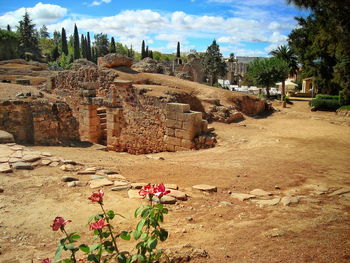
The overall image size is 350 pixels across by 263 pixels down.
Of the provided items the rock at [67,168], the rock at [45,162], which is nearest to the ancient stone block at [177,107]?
the rock at [67,168]

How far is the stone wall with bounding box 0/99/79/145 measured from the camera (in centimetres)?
921

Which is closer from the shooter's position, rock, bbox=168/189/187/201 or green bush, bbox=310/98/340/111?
rock, bbox=168/189/187/201

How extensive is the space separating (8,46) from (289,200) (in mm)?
51225

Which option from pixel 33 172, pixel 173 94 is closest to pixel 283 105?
pixel 173 94

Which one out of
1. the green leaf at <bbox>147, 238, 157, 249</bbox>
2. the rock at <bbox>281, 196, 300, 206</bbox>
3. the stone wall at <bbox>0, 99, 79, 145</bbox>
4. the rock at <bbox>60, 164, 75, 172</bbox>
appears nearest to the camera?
the green leaf at <bbox>147, 238, 157, 249</bbox>

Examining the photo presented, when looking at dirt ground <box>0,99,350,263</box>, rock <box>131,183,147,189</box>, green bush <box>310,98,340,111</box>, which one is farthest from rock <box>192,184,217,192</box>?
green bush <box>310,98,340,111</box>

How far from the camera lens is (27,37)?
54750 mm

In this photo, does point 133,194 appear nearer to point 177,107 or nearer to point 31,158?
point 31,158

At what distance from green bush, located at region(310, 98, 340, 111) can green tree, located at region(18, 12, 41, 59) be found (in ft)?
160

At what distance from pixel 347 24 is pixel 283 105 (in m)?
17.4

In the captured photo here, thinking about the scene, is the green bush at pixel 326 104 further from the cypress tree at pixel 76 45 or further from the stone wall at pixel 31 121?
the cypress tree at pixel 76 45

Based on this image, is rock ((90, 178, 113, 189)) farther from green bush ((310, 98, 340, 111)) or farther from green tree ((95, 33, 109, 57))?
green tree ((95, 33, 109, 57))

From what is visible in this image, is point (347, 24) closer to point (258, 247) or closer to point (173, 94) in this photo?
point (258, 247)

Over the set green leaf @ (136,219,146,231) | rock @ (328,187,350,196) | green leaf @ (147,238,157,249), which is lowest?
rock @ (328,187,350,196)
